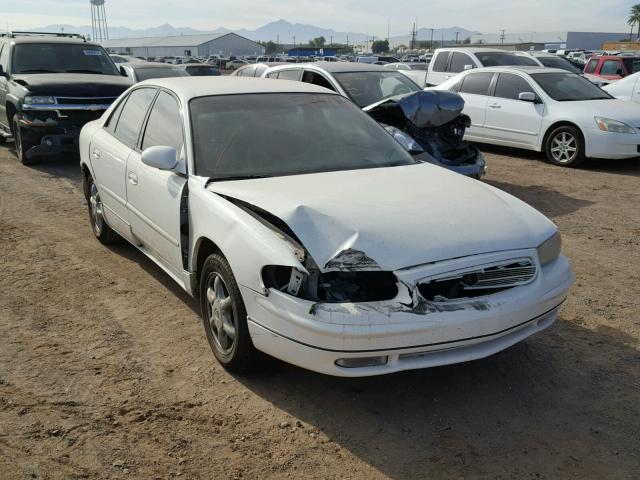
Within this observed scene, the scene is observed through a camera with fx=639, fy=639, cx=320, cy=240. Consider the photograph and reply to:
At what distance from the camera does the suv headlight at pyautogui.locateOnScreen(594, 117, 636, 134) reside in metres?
9.66

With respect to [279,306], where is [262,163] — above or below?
above

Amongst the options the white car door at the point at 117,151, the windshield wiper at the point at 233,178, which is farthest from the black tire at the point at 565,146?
the windshield wiper at the point at 233,178

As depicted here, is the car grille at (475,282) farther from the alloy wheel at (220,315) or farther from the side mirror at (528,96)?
the side mirror at (528,96)

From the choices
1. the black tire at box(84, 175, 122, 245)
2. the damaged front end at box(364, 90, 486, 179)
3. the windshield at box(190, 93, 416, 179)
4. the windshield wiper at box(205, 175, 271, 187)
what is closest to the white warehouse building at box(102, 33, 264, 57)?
the damaged front end at box(364, 90, 486, 179)

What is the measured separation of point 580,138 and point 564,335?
660cm

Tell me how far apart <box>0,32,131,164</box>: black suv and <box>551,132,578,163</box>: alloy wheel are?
700 centimetres

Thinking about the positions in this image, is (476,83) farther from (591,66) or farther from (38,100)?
(591,66)

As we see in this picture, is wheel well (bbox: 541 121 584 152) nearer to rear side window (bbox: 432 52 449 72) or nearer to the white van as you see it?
the white van

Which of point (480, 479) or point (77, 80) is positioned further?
point (77, 80)

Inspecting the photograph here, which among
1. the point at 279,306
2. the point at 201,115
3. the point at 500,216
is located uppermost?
the point at 201,115

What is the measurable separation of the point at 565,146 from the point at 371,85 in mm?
3339

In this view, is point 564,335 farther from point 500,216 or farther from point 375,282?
point 375,282

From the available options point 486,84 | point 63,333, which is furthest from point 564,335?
point 486,84

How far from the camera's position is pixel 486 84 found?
11328mm
